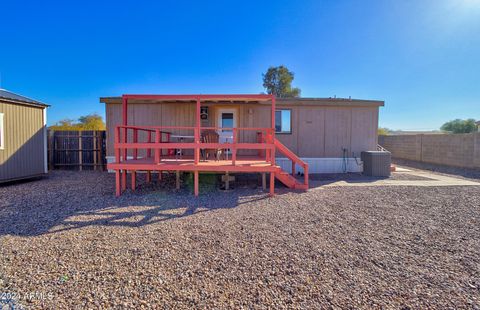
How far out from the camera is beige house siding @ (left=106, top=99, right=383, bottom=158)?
8227mm

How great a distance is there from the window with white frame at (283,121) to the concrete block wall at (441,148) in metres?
8.89

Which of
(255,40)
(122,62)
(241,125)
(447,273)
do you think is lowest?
(447,273)

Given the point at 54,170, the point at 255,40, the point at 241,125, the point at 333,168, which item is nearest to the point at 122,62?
the point at 54,170

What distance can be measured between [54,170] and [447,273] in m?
12.1

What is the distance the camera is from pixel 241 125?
328 inches

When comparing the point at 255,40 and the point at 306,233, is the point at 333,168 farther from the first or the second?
the point at 255,40

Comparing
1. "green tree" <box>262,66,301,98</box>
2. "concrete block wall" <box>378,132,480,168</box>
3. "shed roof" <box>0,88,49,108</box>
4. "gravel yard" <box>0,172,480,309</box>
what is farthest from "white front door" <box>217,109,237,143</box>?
"green tree" <box>262,66,301,98</box>

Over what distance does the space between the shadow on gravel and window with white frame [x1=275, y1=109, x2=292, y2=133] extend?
139 inches

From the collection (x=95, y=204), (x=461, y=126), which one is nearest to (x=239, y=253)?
(x=95, y=204)

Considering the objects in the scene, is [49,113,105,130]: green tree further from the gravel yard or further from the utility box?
the utility box

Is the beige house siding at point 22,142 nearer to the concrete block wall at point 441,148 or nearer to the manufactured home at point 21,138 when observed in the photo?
the manufactured home at point 21,138

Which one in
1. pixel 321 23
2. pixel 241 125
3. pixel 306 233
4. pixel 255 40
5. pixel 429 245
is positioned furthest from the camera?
pixel 255 40

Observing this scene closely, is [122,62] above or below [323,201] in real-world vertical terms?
above

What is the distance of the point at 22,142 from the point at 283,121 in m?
8.63
